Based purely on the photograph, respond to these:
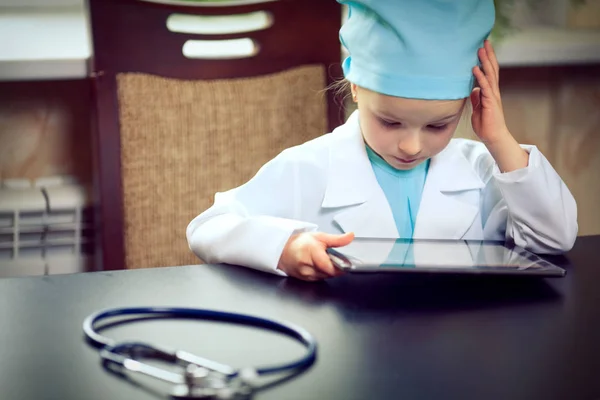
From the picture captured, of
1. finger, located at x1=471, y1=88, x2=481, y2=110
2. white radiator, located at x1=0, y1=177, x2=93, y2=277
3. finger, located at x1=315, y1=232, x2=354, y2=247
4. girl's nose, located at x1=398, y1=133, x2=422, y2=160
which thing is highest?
finger, located at x1=471, y1=88, x2=481, y2=110

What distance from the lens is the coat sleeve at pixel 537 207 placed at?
102 centimetres

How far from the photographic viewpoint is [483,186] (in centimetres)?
116

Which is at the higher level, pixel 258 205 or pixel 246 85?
pixel 246 85

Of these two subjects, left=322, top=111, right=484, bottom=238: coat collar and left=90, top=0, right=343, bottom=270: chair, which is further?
left=90, top=0, right=343, bottom=270: chair

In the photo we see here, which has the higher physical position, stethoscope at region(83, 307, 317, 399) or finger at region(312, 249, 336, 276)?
finger at region(312, 249, 336, 276)

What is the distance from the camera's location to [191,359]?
0.59 m

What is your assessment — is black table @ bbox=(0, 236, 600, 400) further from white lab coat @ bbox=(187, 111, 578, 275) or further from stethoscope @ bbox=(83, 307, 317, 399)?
white lab coat @ bbox=(187, 111, 578, 275)

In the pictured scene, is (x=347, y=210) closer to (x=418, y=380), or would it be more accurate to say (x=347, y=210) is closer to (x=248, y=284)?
(x=248, y=284)

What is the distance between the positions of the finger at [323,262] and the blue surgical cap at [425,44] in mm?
255

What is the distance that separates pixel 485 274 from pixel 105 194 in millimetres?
752

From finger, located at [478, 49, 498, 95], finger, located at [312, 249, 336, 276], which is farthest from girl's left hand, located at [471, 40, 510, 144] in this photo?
finger, located at [312, 249, 336, 276]

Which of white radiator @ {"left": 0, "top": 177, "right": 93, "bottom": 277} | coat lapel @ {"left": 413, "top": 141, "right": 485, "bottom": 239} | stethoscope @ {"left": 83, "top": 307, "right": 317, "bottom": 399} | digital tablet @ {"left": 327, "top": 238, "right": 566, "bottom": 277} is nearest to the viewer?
stethoscope @ {"left": 83, "top": 307, "right": 317, "bottom": 399}

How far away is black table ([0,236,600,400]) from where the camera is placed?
23.4 inches

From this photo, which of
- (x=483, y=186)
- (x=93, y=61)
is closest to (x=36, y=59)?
(x=93, y=61)
